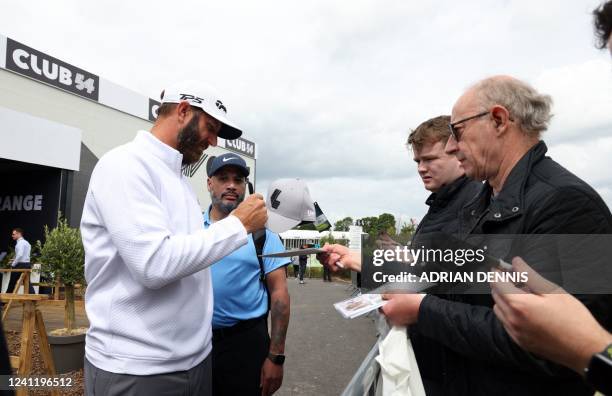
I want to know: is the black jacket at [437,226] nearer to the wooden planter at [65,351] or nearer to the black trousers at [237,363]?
the black trousers at [237,363]

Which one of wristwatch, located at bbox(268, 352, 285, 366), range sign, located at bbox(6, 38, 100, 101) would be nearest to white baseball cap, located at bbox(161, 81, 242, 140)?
wristwatch, located at bbox(268, 352, 285, 366)

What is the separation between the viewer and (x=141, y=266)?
1.45 m

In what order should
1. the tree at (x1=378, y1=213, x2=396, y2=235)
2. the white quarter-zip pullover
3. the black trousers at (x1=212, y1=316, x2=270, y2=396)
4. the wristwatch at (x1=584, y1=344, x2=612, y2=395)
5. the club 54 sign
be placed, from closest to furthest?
the wristwatch at (x1=584, y1=344, x2=612, y2=395)
the white quarter-zip pullover
the tree at (x1=378, y1=213, x2=396, y2=235)
the black trousers at (x1=212, y1=316, x2=270, y2=396)
the club 54 sign

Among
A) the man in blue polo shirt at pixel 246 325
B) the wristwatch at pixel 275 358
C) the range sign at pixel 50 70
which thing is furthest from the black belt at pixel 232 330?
the range sign at pixel 50 70

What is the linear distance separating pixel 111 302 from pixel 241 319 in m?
1.09

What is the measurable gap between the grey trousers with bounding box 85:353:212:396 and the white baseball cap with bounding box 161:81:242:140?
1.19 m

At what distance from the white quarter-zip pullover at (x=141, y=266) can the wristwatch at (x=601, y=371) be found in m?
1.22

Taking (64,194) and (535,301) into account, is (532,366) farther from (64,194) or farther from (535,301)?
(64,194)

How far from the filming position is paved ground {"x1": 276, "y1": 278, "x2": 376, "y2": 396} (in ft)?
16.4

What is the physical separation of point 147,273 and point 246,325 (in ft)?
4.05

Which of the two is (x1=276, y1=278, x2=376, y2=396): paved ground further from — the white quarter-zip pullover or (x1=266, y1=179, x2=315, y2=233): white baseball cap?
the white quarter-zip pullover

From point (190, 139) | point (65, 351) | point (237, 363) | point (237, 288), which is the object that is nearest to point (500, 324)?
point (190, 139)

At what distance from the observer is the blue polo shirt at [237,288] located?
2.49 meters

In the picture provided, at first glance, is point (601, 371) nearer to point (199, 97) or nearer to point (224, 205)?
point (199, 97)
